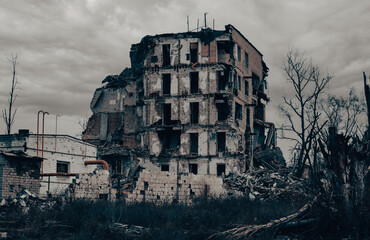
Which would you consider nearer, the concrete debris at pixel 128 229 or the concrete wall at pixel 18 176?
the concrete debris at pixel 128 229

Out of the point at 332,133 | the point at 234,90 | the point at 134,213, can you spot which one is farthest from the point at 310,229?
the point at 234,90

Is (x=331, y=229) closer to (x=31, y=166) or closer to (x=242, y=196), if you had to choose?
(x=242, y=196)

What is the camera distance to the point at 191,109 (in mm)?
37188

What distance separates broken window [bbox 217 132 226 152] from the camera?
3656cm

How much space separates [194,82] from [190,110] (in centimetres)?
254

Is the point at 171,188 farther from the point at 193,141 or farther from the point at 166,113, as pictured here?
the point at 166,113

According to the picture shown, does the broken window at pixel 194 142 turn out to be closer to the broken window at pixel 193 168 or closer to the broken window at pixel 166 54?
the broken window at pixel 193 168

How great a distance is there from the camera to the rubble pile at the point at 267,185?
22641 mm

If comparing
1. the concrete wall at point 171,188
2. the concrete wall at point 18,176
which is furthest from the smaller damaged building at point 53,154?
the concrete wall at point 171,188

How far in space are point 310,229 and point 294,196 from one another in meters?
9.88

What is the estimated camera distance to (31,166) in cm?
2112

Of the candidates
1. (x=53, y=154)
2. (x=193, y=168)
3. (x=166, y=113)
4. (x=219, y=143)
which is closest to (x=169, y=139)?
(x=166, y=113)

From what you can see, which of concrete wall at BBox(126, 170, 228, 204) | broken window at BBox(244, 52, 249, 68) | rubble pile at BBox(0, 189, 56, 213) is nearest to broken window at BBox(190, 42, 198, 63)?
broken window at BBox(244, 52, 249, 68)

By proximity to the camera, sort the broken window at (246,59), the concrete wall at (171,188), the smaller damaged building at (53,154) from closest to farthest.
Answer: the concrete wall at (171,188) → the smaller damaged building at (53,154) → the broken window at (246,59)
